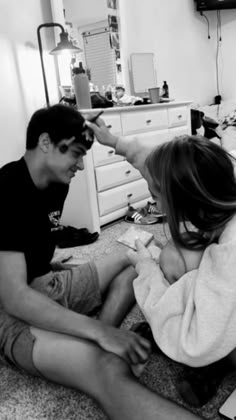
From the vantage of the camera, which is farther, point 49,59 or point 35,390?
point 49,59

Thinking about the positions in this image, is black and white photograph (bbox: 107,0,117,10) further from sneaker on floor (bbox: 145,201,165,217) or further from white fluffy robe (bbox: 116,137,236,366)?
white fluffy robe (bbox: 116,137,236,366)

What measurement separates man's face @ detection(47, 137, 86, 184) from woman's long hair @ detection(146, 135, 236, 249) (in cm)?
35

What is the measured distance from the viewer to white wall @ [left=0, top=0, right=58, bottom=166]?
2158 millimetres

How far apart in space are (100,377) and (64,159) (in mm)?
611

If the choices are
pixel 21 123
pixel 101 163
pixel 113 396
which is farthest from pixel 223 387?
pixel 21 123

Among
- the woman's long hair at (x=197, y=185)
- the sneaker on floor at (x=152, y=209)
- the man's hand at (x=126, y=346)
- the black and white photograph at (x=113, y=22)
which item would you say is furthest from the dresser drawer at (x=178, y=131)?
the man's hand at (x=126, y=346)

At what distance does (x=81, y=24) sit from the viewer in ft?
8.43

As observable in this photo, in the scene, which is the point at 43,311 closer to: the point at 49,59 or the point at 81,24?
the point at 49,59

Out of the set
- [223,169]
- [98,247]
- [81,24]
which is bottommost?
[98,247]

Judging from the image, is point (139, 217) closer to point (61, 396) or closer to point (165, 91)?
point (165, 91)

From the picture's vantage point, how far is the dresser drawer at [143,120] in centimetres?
244

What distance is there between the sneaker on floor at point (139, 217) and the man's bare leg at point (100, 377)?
5.08ft

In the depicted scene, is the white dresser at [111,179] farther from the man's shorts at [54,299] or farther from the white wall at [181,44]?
the man's shorts at [54,299]

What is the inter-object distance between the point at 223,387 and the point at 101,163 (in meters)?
1.60
